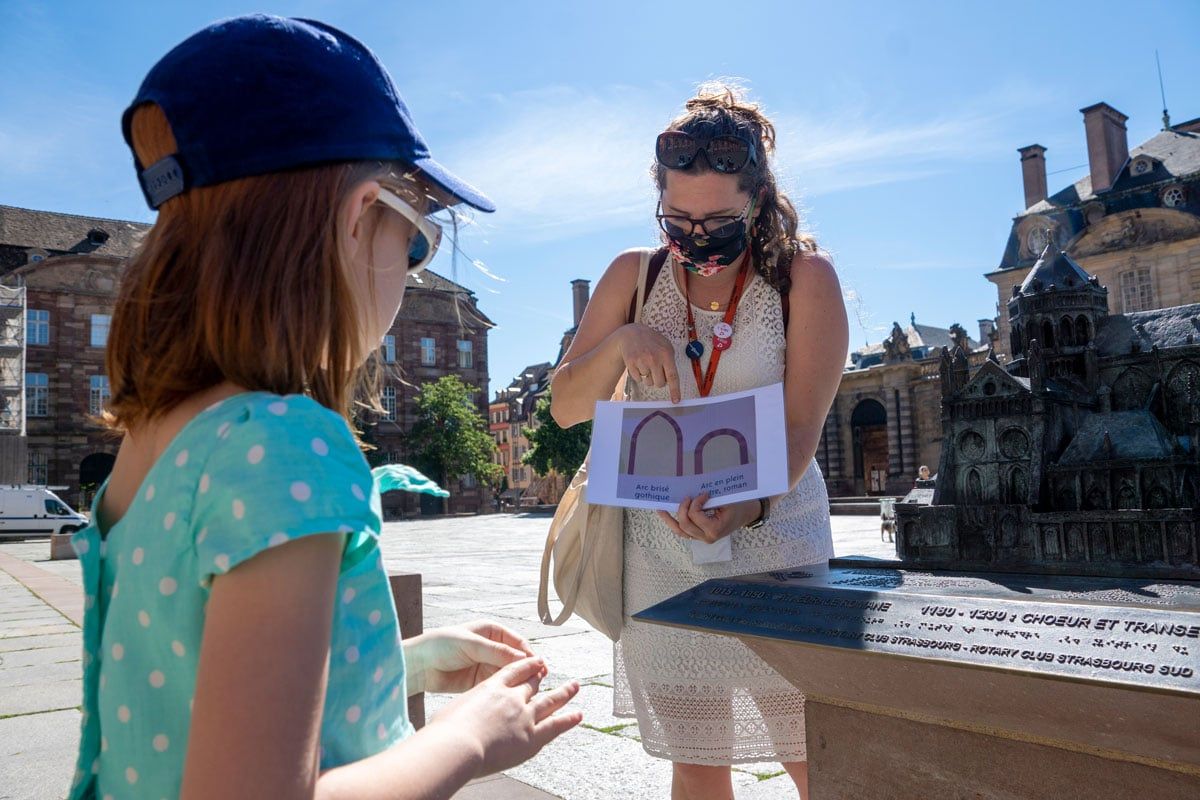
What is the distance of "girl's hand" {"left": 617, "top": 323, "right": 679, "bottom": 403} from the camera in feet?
6.68

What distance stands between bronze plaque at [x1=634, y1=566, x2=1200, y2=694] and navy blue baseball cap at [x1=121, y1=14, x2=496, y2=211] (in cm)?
124

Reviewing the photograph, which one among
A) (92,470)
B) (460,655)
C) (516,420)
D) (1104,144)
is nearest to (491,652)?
(460,655)

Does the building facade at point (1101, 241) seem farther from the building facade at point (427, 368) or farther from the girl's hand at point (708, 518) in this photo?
the girl's hand at point (708, 518)

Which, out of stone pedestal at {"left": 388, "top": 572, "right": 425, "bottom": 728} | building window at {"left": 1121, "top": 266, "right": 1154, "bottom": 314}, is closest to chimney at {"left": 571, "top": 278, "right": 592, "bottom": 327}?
building window at {"left": 1121, "top": 266, "right": 1154, "bottom": 314}

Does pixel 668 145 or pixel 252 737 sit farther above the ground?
pixel 668 145

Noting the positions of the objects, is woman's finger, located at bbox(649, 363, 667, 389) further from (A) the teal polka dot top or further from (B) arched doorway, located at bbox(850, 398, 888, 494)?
(B) arched doorway, located at bbox(850, 398, 888, 494)

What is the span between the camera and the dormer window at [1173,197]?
31469mm

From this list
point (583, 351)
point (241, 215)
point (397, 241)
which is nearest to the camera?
point (241, 215)

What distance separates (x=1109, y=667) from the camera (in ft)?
4.47

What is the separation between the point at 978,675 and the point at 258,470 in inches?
51.5

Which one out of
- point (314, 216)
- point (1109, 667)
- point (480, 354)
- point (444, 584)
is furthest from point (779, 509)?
point (480, 354)

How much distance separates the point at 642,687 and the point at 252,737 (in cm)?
155

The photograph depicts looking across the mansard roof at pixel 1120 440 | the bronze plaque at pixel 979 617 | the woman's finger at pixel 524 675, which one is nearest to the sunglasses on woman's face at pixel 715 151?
the bronze plaque at pixel 979 617

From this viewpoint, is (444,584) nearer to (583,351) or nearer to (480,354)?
(583,351)
